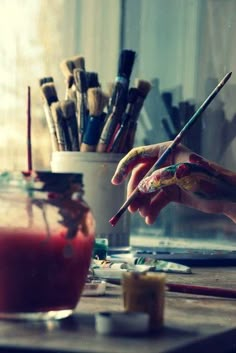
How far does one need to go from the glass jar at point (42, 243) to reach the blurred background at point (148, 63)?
1083 millimetres

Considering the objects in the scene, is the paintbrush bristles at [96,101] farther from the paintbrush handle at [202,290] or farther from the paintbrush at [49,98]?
the paintbrush handle at [202,290]

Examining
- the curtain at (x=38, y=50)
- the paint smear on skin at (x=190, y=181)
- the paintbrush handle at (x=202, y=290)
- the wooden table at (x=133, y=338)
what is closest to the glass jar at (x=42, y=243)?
the wooden table at (x=133, y=338)

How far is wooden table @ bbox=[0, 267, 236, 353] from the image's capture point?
0.79 m

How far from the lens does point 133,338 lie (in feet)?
2.75

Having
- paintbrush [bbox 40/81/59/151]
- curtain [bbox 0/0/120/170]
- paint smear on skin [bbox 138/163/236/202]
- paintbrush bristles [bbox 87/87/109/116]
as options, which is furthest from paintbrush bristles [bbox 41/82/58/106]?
paint smear on skin [bbox 138/163/236/202]

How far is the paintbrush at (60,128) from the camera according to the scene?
6.05 ft

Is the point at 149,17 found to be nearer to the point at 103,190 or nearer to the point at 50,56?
the point at 50,56

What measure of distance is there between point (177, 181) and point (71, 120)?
0.43 metres

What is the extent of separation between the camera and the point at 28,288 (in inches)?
35.1

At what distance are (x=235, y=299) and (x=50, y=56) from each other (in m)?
1.23

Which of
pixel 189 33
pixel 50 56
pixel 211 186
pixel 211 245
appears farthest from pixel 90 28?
pixel 211 186

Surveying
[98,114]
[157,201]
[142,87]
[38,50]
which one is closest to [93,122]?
[98,114]

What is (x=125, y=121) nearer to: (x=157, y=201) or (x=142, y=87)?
(x=142, y=87)

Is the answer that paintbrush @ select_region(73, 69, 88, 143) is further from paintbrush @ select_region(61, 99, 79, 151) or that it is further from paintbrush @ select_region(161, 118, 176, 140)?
paintbrush @ select_region(161, 118, 176, 140)
